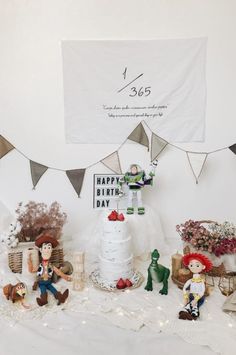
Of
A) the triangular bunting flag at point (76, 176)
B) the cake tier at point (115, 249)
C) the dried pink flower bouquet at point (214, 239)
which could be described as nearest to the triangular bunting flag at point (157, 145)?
the triangular bunting flag at point (76, 176)

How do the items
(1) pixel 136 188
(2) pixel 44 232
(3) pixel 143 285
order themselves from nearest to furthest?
(3) pixel 143 285 → (2) pixel 44 232 → (1) pixel 136 188

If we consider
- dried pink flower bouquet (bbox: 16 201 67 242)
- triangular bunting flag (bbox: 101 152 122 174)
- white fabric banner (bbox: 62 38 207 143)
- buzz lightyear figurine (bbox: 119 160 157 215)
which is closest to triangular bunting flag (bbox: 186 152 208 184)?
white fabric banner (bbox: 62 38 207 143)

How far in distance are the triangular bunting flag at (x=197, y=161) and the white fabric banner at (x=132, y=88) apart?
0.10 metres

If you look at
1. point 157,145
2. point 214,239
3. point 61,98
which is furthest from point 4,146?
point 214,239

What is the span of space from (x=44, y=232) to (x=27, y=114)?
81 centimetres

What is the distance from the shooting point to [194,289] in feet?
5.00

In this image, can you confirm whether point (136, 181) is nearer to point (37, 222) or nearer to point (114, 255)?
point (114, 255)

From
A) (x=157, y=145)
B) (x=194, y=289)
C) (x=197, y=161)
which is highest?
(x=157, y=145)

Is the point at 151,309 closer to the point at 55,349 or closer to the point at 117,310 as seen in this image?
the point at 117,310

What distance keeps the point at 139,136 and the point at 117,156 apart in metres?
0.20

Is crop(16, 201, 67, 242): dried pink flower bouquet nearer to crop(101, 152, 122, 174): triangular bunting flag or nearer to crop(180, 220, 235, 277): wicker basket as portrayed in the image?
crop(101, 152, 122, 174): triangular bunting flag

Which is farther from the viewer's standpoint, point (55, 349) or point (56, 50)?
point (56, 50)

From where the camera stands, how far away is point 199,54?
211cm

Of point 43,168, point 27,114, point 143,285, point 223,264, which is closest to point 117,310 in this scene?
point 143,285
